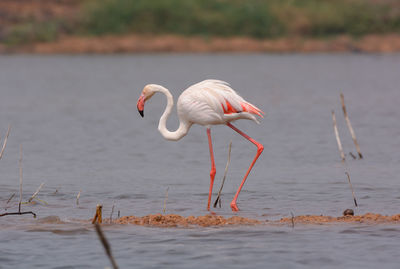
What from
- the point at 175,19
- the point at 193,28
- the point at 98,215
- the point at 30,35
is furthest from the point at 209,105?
the point at 175,19

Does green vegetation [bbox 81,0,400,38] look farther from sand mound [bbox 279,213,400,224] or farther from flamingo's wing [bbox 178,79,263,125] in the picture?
sand mound [bbox 279,213,400,224]

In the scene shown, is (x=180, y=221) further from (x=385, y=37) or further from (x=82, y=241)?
(x=385, y=37)

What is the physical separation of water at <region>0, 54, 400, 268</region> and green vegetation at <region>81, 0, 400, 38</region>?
2271 cm

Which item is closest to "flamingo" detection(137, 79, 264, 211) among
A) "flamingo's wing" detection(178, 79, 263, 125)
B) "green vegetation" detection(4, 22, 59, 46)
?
"flamingo's wing" detection(178, 79, 263, 125)

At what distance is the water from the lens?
23.9 ft

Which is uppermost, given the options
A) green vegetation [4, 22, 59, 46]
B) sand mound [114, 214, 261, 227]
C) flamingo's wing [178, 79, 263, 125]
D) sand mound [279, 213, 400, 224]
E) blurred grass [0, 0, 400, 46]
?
blurred grass [0, 0, 400, 46]

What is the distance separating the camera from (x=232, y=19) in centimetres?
5234

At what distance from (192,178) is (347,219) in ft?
12.4

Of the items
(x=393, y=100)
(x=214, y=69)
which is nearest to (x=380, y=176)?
(x=393, y=100)

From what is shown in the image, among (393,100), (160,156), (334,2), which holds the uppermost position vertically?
(334,2)

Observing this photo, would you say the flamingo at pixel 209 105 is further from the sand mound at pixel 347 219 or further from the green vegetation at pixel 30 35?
the green vegetation at pixel 30 35

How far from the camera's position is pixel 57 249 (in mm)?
7480

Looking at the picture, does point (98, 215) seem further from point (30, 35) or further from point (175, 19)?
point (175, 19)

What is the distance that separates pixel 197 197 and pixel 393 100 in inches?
602
